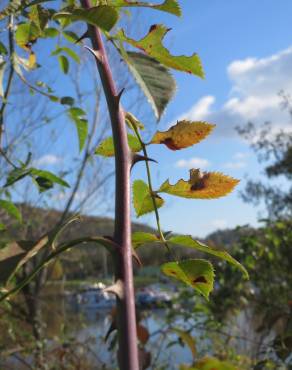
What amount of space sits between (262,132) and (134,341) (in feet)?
35.3

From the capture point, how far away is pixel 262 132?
1076cm

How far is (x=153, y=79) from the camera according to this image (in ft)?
1.11

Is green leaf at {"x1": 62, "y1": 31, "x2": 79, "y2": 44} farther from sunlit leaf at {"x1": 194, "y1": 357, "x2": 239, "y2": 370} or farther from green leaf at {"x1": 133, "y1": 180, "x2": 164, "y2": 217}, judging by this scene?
sunlit leaf at {"x1": 194, "y1": 357, "x2": 239, "y2": 370}

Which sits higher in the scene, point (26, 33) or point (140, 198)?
point (26, 33)

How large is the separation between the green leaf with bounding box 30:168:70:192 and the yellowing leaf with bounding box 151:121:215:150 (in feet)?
1.44

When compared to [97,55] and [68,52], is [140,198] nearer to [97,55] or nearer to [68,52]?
[97,55]

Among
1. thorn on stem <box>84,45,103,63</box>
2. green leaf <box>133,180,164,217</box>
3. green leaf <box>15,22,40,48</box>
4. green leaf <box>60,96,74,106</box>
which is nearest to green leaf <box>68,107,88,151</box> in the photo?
green leaf <box>60,96,74,106</box>

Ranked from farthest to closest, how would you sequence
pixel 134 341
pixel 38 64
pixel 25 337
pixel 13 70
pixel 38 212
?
pixel 38 212 < pixel 25 337 < pixel 38 64 < pixel 13 70 < pixel 134 341

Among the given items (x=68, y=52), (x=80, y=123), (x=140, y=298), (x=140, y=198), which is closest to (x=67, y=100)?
(x=68, y=52)

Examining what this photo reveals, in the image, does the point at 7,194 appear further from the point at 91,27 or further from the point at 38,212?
the point at 38,212

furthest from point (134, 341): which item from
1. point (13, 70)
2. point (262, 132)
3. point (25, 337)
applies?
point (262, 132)

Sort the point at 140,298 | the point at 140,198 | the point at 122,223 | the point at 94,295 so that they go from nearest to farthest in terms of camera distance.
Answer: the point at 122,223 < the point at 140,198 < the point at 94,295 < the point at 140,298

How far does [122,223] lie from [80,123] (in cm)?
54

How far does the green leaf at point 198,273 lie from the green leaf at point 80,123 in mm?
373
